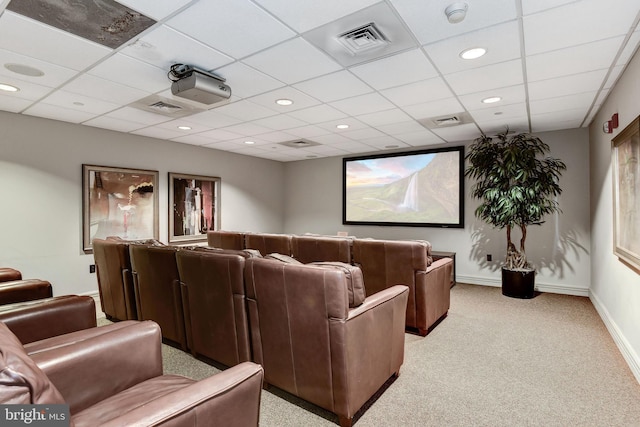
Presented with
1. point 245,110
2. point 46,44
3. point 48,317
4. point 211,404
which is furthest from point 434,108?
point 48,317

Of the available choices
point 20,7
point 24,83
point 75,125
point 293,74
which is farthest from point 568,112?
point 75,125

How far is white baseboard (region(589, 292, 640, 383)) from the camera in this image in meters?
2.55

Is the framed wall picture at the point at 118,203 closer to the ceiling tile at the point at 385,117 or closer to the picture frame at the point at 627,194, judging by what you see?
the ceiling tile at the point at 385,117

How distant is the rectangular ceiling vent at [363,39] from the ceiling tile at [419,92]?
2.94 feet

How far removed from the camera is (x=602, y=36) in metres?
2.30

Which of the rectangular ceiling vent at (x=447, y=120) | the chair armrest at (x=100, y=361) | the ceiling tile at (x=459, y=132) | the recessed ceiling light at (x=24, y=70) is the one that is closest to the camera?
the chair armrest at (x=100, y=361)

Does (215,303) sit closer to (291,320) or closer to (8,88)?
(291,320)

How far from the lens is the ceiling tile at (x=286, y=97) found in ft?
11.1

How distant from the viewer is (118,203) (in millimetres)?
5016

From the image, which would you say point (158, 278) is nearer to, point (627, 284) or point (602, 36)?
point (602, 36)

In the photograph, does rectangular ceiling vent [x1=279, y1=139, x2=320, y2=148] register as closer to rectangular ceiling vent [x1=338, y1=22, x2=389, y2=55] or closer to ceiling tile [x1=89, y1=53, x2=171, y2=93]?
ceiling tile [x1=89, y1=53, x2=171, y2=93]

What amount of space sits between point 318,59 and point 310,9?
67 centimetres

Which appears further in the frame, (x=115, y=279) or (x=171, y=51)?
(x=115, y=279)

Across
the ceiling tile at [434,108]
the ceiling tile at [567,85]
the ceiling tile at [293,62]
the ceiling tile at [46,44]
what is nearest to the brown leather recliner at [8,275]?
the ceiling tile at [46,44]
